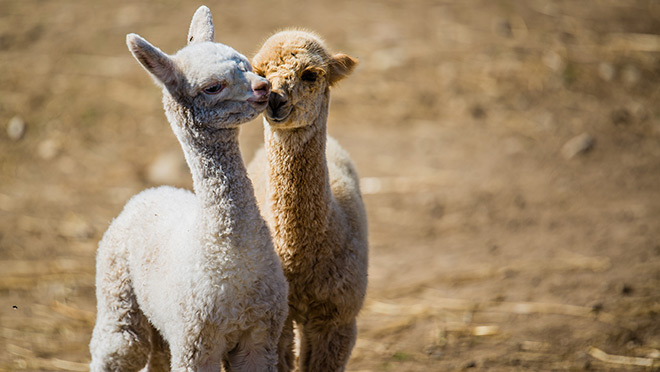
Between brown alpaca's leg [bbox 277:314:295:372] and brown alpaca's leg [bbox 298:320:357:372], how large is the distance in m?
0.10

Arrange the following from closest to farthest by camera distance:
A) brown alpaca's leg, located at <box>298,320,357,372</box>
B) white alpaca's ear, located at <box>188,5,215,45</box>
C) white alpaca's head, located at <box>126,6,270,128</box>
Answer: white alpaca's head, located at <box>126,6,270,128</box> < white alpaca's ear, located at <box>188,5,215,45</box> < brown alpaca's leg, located at <box>298,320,357,372</box>

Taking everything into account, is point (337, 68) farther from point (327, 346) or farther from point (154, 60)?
point (327, 346)

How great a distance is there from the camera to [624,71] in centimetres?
1027

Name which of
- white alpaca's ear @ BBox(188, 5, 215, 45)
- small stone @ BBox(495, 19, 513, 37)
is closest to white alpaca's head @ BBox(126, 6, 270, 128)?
white alpaca's ear @ BBox(188, 5, 215, 45)

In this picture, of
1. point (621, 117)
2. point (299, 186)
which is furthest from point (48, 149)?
point (621, 117)

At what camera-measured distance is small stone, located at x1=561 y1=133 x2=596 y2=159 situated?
8711mm

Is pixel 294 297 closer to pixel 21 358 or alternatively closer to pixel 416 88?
pixel 21 358

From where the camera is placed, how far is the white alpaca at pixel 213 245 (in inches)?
131

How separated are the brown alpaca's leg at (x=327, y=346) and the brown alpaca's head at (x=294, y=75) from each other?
3.81 ft

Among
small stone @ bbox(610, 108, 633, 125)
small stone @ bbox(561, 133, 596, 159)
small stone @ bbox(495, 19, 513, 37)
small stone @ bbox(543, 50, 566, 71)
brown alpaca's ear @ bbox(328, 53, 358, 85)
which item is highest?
small stone @ bbox(495, 19, 513, 37)

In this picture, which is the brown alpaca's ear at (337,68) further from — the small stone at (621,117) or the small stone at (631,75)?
the small stone at (631,75)

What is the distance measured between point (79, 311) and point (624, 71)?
749cm

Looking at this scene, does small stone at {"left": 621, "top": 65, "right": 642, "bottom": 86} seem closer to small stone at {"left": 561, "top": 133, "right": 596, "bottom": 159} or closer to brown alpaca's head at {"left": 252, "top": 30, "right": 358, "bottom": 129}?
small stone at {"left": 561, "top": 133, "right": 596, "bottom": 159}

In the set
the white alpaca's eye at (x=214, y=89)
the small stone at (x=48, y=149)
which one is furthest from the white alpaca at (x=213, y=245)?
the small stone at (x=48, y=149)
